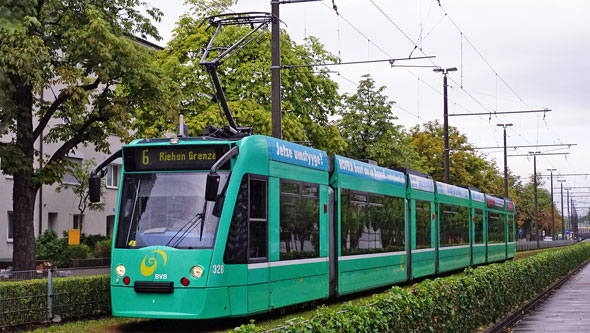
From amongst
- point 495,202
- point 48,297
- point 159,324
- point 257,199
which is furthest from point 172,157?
point 495,202

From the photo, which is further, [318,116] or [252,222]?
[318,116]

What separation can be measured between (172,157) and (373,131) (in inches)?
1774

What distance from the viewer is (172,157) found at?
1302cm

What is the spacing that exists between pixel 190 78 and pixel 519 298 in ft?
68.3

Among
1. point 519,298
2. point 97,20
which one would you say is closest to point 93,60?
point 97,20

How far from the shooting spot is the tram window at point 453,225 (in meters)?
27.7

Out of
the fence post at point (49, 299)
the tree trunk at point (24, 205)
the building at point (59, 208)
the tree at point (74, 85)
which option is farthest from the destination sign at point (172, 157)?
the building at point (59, 208)

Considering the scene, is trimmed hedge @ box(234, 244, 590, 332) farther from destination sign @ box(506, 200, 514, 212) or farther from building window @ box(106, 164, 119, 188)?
building window @ box(106, 164, 119, 188)

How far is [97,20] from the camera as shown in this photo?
65.9 ft

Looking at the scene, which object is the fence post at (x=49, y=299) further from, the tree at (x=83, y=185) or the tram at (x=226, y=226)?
the tree at (x=83, y=185)

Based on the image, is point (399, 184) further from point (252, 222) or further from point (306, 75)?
point (306, 75)

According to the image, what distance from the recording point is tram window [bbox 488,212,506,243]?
3719 centimetres

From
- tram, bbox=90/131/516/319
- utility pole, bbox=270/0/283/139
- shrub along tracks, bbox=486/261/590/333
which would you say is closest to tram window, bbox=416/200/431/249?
shrub along tracks, bbox=486/261/590/333

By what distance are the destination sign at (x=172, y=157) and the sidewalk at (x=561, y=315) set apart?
6.35 m
